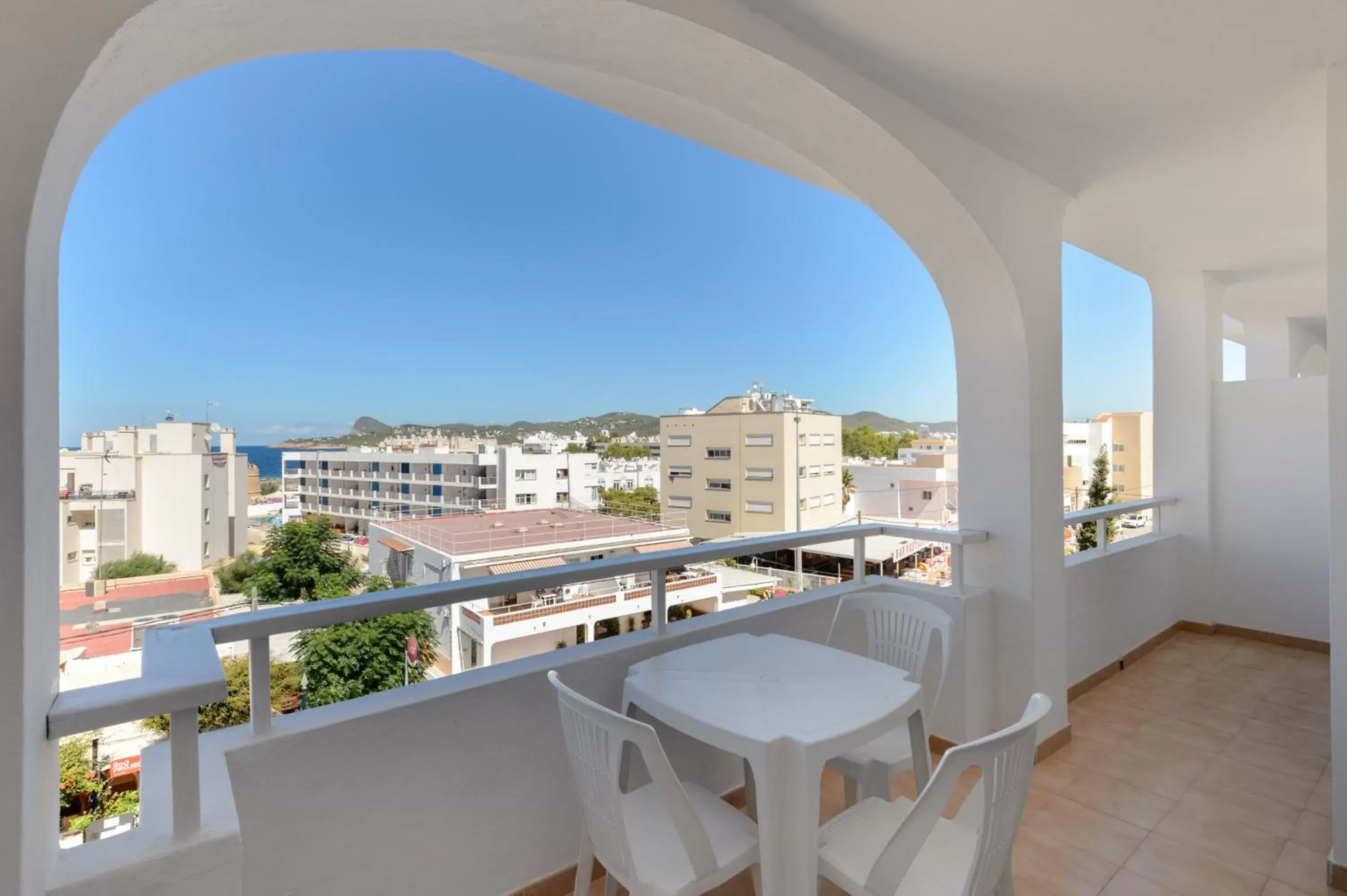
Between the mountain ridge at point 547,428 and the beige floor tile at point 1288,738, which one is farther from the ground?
the mountain ridge at point 547,428

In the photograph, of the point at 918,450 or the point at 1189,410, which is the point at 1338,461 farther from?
the point at 918,450

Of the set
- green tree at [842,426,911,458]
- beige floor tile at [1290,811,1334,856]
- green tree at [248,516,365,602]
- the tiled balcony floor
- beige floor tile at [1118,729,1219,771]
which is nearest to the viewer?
the tiled balcony floor

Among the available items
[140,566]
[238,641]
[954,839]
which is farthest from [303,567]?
[954,839]

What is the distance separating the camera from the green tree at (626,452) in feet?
33.8

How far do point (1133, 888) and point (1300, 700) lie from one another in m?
2.19

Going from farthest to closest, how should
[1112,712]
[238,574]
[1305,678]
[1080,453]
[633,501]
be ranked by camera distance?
[633,501], [1080,453], [238,574], [1305,678], [1112,712]

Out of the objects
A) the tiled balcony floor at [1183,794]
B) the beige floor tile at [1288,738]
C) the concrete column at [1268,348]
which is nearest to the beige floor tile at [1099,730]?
the tiled balcony floor at [1183,794]

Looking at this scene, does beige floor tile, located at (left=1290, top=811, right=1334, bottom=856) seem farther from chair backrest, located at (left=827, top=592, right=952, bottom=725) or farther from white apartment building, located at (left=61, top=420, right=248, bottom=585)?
white apartment building, located at (left=61, top=420, right=248, bottom=585)

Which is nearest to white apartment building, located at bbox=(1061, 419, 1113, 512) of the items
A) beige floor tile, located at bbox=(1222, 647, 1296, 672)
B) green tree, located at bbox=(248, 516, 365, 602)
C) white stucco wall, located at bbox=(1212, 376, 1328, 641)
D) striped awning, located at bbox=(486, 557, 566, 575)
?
white stucco wall, located at bbox=(1212, 376, 1328, 641)

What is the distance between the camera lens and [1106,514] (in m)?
3.45

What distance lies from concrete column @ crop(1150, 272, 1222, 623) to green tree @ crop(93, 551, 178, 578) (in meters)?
6.90

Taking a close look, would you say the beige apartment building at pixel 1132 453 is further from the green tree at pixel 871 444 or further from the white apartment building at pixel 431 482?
the white apartment building at pixel 431 482

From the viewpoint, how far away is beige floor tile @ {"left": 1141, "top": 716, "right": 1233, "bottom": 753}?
2.59 meters

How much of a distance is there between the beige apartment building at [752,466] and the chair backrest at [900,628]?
518 cm
